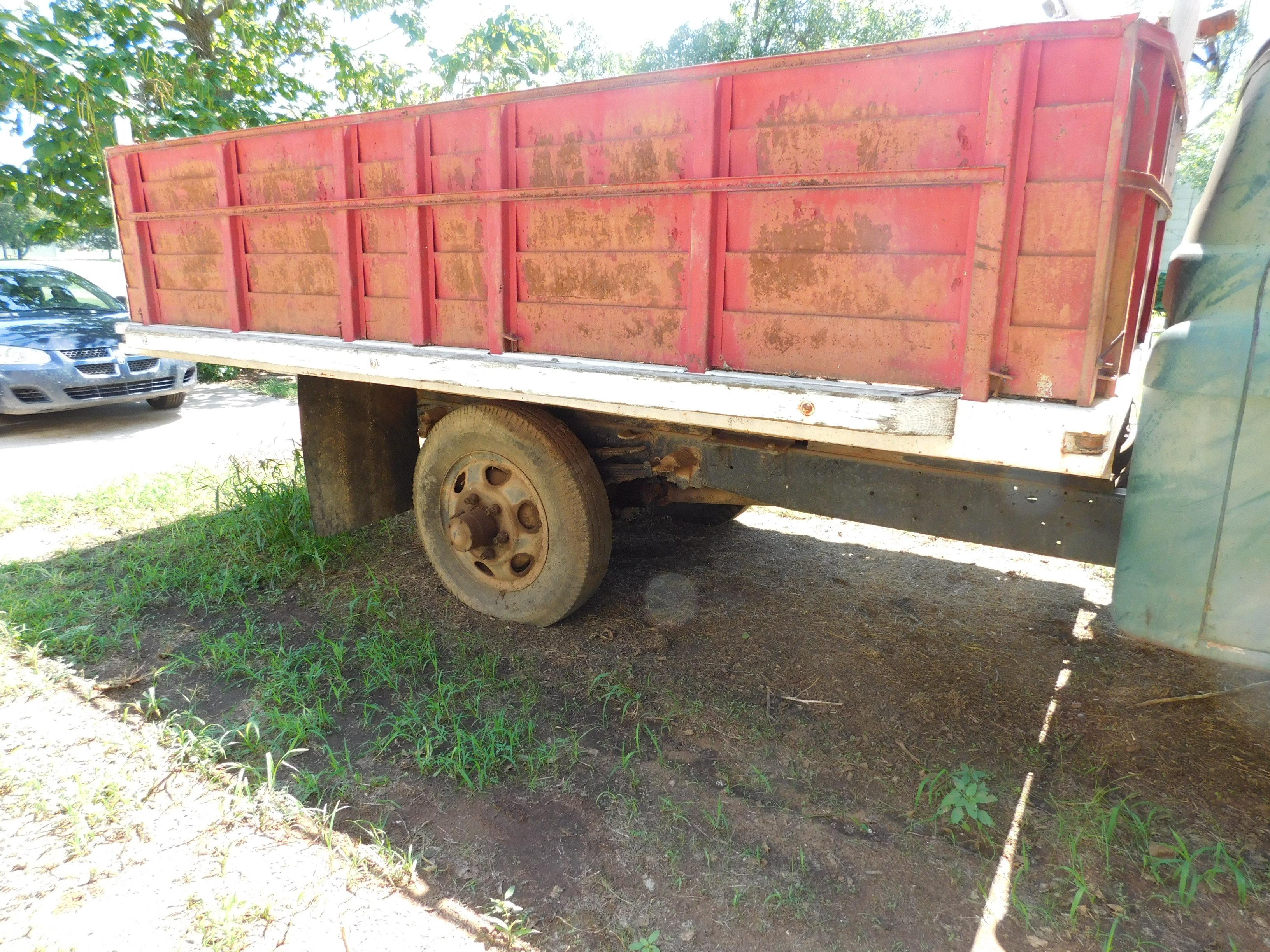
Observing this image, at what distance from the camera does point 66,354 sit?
712 centimetres

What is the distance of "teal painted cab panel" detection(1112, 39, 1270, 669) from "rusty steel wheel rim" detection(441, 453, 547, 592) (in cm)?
207

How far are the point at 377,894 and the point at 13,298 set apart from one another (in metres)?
8.03

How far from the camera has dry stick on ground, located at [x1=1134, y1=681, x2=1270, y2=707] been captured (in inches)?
111

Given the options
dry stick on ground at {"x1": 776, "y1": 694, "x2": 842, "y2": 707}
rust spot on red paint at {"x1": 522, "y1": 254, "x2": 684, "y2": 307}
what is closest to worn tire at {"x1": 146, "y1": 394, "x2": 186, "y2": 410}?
rust spot on red paint at {"x1": 522, "y1": 254, "x2": 684, "y2": 307}

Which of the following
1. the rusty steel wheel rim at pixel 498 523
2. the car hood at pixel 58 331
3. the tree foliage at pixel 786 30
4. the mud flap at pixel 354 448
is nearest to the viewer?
the rusty steel wheel rim at pixel 498 523

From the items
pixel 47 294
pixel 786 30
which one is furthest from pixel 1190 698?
pixel 786 30

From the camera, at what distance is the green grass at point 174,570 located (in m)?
3.50

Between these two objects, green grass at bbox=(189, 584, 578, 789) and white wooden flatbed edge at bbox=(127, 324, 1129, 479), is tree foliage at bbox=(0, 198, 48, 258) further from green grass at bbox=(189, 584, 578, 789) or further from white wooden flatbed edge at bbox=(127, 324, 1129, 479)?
white wooden flatbed edge at bbox=(127, 324, 1129, 479)

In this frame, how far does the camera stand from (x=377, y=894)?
2.06m

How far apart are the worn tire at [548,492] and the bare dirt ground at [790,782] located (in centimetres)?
18

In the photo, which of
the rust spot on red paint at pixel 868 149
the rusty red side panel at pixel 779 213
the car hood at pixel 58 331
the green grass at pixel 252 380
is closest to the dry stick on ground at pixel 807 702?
the rusty red side panel at pixel 779 213

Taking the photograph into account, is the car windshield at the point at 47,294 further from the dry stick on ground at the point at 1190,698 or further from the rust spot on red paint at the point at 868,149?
the dry stick on ground at the point at 1190,698

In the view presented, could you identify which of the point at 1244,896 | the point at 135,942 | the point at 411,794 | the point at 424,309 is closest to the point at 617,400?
the point at 424,309


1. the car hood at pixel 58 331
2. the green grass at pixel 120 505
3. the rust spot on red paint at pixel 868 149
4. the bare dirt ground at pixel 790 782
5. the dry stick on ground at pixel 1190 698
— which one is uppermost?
the rust spot on red paint at pixel 868 149
